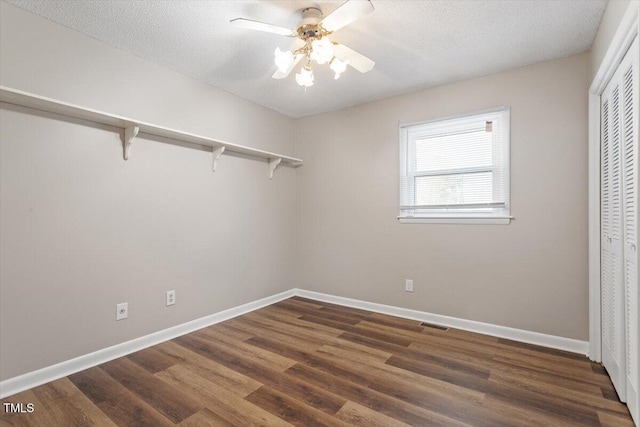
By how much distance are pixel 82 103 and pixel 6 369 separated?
5.93 ft

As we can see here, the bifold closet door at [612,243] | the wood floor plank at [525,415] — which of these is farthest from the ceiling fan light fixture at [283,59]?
the wood floor plank at [525,415]

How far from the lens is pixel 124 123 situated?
2.36m

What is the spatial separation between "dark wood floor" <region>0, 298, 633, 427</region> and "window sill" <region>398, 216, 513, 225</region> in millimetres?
1038

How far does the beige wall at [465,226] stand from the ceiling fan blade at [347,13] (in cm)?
172

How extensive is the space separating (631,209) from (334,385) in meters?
1.99

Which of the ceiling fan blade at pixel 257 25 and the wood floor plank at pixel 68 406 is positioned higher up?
the ceiling fan blade at pixel 257 25

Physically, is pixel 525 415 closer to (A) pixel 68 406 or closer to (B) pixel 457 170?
(B) pixel 457 170

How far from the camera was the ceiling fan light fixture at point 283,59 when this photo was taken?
1888mm

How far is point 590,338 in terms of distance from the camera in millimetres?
2363

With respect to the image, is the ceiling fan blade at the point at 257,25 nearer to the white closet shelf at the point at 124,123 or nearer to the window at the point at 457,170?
the white closet shelf at the point at 124,123

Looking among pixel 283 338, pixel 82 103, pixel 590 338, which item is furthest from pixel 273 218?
pixel 590 338

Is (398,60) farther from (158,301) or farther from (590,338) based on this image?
(158,301)

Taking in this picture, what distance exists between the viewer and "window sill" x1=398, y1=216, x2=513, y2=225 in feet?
9.14

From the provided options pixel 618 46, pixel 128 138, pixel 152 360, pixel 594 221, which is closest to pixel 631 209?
pixel 594 221
